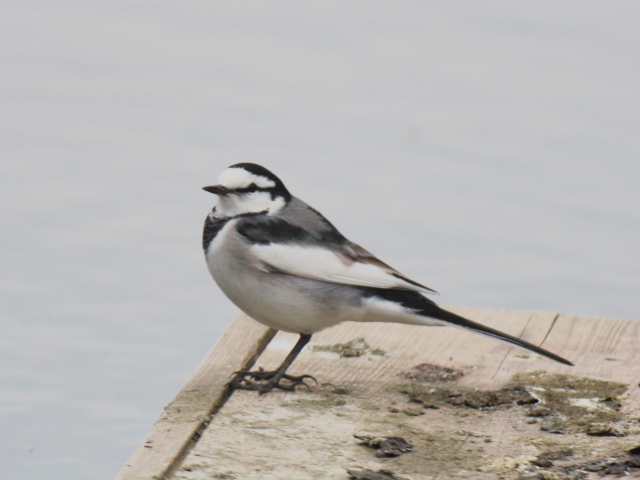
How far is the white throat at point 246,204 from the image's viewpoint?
15.5 ft

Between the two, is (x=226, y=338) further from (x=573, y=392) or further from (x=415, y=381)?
(x=573, y=392)

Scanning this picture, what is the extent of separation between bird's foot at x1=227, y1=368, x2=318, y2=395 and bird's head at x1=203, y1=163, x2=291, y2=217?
72 cm

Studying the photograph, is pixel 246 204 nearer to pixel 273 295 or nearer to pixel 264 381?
pixel 273 295

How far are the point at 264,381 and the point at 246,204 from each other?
31.1 inches

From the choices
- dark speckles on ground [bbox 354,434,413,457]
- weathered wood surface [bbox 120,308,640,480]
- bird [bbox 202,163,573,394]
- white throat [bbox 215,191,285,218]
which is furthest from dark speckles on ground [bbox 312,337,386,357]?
dark speckles on ground [bbox 354,434,413,457]

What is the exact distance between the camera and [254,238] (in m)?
4.58

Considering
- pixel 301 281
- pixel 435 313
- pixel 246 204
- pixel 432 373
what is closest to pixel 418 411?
pixel 432 373

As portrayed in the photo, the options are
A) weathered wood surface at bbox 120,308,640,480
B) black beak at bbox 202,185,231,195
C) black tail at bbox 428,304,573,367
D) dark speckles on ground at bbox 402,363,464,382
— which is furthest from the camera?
black beak at bbox 202,185,231,195

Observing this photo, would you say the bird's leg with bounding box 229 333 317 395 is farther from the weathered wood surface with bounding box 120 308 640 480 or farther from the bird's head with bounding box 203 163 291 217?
the bird's head with bounding box 203 163 291 217

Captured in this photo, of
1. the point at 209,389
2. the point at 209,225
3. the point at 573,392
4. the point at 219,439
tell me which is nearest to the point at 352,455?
the point at 219,439

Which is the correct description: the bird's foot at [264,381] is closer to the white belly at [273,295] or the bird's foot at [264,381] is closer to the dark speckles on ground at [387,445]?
the white belly at [273,295]

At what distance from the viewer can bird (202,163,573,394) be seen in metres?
4.53

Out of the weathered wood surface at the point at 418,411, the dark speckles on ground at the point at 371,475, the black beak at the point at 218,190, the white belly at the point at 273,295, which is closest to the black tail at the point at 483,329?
the weathered wood surface at the point at 418,411

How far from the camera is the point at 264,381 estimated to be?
4.41 meters
